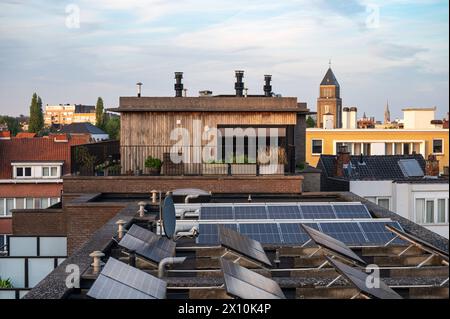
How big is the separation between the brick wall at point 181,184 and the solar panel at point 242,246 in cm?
1521

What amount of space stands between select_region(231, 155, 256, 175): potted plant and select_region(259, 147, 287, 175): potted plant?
0.39m

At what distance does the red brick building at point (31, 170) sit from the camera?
60.2 metres

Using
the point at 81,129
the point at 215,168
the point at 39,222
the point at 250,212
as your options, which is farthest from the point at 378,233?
the point at 81,129

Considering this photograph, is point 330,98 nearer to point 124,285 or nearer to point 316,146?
point 316,146

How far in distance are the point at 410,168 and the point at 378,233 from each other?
29500 millimetres

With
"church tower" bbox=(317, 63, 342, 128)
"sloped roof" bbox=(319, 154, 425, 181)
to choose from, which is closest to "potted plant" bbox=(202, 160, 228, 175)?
"sloped roof" bbox=(319, 154, 425, 181)

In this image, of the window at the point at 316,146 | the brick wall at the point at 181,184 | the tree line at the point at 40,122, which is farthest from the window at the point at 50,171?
the tree line at the point at 40,122

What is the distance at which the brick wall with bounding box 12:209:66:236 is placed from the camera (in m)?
23.3

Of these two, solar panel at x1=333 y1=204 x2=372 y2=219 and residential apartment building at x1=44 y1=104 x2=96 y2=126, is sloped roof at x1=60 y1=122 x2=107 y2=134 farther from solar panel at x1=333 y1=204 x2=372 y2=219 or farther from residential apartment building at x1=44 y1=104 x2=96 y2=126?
solar panel at x1=333 y1=204 x2=372 y2=219

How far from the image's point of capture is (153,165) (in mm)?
29469

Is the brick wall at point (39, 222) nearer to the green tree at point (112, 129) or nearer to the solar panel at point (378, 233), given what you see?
the solar panel at point (378, 233)

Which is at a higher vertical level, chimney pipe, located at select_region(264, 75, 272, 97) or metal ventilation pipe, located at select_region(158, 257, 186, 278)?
chimney pipe, located at select_region(264, 75, 272, 97)
